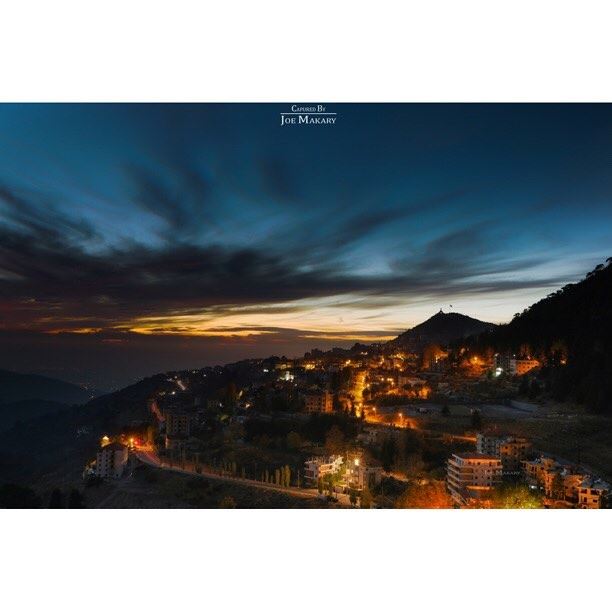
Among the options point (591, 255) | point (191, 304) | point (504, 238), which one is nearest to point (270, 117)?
point (191, 304)

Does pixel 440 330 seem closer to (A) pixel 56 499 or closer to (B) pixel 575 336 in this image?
(B) pixel 575 336

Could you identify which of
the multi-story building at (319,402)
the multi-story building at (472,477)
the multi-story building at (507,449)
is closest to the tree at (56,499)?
the multi-story building at (319,402)

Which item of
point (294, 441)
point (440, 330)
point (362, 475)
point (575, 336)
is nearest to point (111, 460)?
point (294, 441)

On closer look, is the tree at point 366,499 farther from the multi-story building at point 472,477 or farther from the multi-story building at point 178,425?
the multi-story building at point 178,425

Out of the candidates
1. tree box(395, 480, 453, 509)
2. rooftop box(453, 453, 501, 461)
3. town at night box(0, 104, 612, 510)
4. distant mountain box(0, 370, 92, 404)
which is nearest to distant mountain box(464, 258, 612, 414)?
town at night box(0, 104, 612, 510)

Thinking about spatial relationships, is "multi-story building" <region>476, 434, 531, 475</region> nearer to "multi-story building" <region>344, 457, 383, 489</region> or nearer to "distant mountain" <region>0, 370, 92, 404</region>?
"multi-story building" <region>344, 457, 383, 489</region>

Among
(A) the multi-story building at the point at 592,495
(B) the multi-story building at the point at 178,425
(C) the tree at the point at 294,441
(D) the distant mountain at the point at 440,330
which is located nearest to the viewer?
(A) the multi-story building at the point at 592,495
